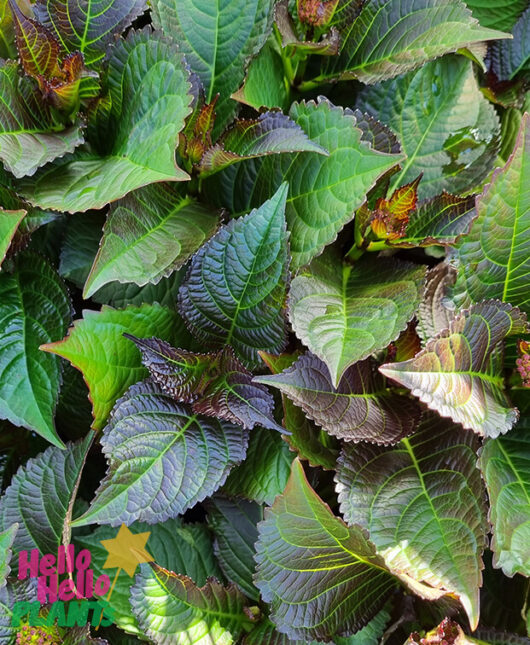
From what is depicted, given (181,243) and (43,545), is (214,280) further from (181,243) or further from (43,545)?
(43,545)

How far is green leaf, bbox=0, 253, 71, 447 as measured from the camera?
76 cm

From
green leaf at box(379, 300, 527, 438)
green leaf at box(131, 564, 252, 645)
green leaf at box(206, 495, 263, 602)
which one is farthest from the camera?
green leaf at box(206, 495, 263, 602)

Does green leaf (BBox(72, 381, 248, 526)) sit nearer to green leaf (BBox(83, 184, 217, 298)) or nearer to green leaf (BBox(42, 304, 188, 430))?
green leaf (BBox(42, 304, 188, 430))

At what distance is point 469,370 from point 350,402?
0.46 ft

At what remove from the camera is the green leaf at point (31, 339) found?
76 cm

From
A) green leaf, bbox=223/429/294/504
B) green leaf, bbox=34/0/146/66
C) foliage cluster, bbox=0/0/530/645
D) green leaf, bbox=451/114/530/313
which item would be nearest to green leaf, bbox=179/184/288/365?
foliage cluster, bbox=0/0/530/645

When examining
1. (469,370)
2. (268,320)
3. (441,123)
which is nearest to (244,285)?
(268,320)

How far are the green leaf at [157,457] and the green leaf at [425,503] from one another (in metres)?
0.15

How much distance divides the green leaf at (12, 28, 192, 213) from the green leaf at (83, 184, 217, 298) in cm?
4

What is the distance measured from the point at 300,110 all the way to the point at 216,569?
24.3 inches

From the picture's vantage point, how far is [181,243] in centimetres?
76

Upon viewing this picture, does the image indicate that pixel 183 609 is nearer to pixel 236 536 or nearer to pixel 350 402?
pixel 236 536

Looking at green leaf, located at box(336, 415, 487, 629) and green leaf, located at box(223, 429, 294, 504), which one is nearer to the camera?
green leaf, located at box(336, 415, 487, 629)

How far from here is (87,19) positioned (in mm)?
807
